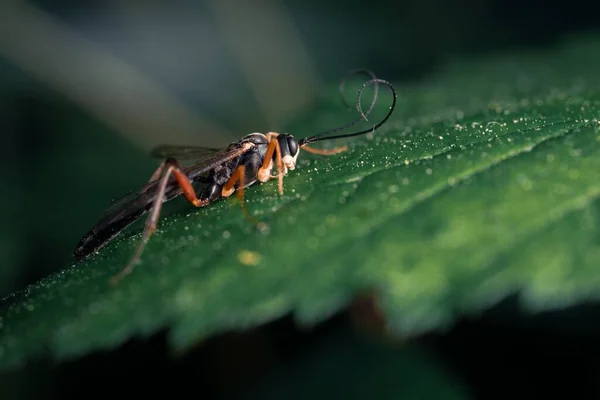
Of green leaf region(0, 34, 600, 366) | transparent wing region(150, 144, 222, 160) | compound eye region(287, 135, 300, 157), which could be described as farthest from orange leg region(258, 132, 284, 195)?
transparent wing region(150, 144, 222, 160)

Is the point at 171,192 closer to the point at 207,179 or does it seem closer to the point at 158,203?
the point at 207,179

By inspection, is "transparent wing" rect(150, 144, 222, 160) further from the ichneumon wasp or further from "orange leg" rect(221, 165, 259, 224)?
"orange leg" rect(221, 165, 259, 224)

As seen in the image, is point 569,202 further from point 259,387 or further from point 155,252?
point 259,387

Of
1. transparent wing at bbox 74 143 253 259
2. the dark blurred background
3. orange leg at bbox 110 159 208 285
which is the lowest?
the dark blurred background

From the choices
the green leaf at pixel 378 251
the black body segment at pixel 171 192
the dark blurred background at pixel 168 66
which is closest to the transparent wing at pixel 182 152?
the black body segment at pixel 171 192

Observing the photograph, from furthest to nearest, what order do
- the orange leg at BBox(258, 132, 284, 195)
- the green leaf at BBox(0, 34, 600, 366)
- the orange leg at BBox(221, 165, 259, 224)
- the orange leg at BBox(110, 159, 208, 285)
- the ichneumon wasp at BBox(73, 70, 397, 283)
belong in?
1. the orange leg at BBox(258, 132, 284, 195)
2. the ichneumon wasp at BBox(73, 70, 397, 283)
3. the orange leg at BBox(221, 165, 259, 224)
4. the orange leg at BBox(110, 159, 208, 285)
5. the green leaf at BBox(0, 34, 600, 366)

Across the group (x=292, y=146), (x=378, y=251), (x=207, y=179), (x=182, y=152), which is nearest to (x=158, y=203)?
(x=207, y=179)

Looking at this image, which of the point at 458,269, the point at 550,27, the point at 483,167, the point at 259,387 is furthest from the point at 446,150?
the point at 550,27

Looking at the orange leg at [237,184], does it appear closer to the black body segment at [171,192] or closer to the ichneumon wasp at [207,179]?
the ichneumon wasp at [207,179]
